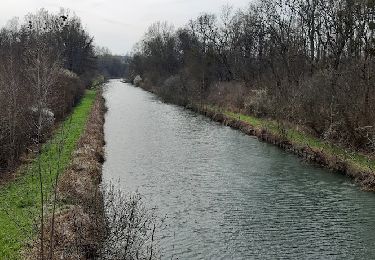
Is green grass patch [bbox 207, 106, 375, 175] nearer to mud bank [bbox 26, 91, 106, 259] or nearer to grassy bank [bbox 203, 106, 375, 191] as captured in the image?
grassy bank [bbox 203, 106, 375, 191]

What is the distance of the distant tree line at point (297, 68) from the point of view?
Result: 2556 cm

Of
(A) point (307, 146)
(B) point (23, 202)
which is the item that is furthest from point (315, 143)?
(B) point (23, 202)

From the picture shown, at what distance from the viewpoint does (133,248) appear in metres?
12.4

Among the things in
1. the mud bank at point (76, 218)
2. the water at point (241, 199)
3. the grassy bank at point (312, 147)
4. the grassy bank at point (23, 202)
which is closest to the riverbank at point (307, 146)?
the grassy bank at point (312, 147)

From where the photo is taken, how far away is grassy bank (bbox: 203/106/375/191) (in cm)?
2070

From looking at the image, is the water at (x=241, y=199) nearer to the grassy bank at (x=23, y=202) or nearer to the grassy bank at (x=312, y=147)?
the grassy bank at (x=312, y=147)

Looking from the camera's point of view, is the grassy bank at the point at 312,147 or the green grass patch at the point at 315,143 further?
the green grass patch at the point at 315,143

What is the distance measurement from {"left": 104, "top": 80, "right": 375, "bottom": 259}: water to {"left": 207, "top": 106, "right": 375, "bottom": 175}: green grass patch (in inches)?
43.5

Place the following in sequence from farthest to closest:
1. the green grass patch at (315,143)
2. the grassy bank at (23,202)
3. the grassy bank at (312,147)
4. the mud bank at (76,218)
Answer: the green grass patch at (315,143) < the grassy bank at (312,147) < the grassy bank at (23,202) < the mud bank at (76,218)

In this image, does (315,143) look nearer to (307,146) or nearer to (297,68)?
(307,146)

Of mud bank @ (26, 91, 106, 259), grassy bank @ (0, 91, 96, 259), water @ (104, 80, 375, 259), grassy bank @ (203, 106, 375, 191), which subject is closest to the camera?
mud bank @ (26, 91, 106, 259)

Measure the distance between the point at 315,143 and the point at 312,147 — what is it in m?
1.22

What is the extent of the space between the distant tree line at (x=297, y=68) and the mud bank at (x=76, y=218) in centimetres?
1226

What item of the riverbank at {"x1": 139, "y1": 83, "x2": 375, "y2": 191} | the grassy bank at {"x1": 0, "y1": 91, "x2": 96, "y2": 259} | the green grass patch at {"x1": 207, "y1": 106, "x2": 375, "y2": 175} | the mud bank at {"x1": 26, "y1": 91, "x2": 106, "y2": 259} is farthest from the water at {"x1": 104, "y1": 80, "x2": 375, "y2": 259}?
the grassy bank at {"x1": 0, "y1": 91, "x2": 96, "y2": 259}
